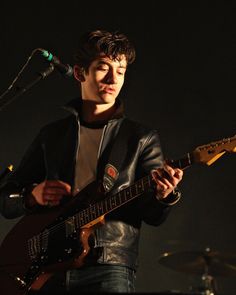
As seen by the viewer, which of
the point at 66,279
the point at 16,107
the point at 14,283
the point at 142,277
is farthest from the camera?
the point at 16,107

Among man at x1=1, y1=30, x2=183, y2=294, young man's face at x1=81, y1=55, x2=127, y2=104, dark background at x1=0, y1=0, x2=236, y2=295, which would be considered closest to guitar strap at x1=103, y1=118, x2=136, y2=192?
man at x1=1, y1=30, x2=183, y2=294

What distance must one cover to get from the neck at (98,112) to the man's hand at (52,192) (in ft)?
1.40

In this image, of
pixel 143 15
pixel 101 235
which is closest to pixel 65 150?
pixel 101 235

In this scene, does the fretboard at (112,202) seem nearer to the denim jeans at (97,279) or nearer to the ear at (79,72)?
the denim jeans at (97,279)

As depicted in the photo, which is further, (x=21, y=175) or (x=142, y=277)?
(x=142, y=277)

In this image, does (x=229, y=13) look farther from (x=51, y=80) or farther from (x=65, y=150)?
(x=65, y=150)

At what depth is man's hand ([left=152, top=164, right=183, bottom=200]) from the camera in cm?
250

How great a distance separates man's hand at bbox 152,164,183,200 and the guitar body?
31cm

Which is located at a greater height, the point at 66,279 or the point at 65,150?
the point at 65,150

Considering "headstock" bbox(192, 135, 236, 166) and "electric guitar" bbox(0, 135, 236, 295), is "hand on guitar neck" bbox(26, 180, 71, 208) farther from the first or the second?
"headstock" bbox(192, 135, 236, 166)

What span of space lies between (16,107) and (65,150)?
1485 millimetres

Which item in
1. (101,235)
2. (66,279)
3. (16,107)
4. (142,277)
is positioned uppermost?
(16,107)

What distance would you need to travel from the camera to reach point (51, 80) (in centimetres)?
438

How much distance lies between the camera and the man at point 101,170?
2541 mm
